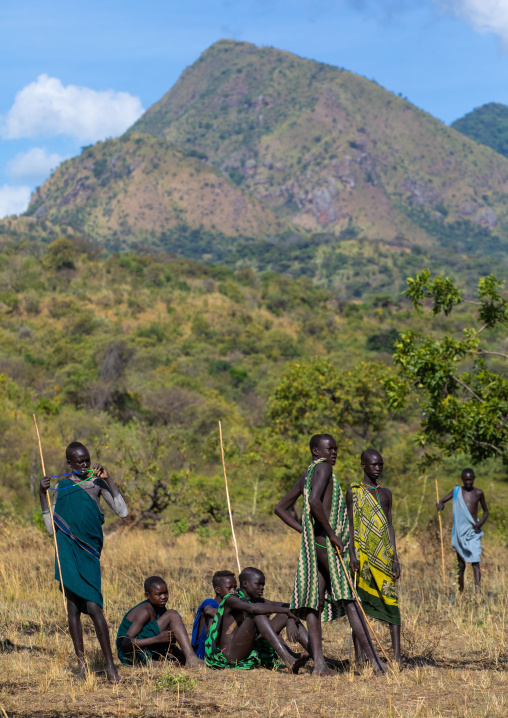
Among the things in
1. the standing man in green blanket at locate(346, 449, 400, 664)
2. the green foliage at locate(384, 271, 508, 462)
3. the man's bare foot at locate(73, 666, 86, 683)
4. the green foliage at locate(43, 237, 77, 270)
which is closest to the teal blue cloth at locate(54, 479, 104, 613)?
the man's bare foot at locate(73, 666, 86, 683)

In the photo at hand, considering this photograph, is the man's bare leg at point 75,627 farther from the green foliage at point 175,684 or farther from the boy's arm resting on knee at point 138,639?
the green foliage at point 175,684

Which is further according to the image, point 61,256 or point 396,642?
point 61,256

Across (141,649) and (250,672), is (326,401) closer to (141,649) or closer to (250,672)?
(141,649)

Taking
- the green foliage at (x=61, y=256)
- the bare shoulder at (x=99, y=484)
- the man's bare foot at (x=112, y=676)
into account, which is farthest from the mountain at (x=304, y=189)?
the man's bare foot at (x=112, y=676)

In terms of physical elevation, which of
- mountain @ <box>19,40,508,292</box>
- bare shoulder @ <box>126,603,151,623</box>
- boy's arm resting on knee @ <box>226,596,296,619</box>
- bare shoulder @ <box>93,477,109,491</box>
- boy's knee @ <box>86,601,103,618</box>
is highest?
mountain @ <box>19,40,508,292</box>

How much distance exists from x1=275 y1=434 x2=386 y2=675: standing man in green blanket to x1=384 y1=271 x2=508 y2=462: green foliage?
3471mm

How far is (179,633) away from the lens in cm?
530

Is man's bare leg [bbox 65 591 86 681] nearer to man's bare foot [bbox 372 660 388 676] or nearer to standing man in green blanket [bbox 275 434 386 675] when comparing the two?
standing man in green blanket [bbox 275 434 386 675]

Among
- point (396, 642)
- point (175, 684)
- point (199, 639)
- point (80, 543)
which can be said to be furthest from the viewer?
point (199, 639)

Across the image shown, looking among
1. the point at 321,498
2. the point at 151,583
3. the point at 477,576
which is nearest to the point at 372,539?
the point at 321,498

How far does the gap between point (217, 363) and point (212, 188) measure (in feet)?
362

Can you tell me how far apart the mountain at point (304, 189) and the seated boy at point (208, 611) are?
86723mm

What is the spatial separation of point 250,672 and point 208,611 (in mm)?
640

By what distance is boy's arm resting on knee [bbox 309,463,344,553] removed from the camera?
487 cm
